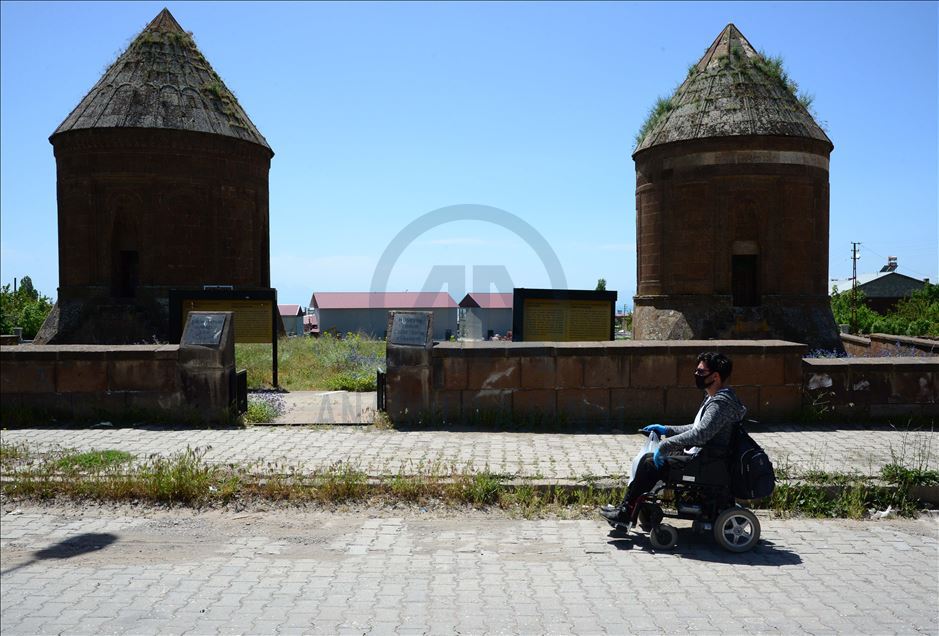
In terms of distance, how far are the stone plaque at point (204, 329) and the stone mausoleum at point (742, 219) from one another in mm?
14315

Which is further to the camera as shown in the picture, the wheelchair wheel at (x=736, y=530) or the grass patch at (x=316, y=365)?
the grass patch at (x=316, y=365)

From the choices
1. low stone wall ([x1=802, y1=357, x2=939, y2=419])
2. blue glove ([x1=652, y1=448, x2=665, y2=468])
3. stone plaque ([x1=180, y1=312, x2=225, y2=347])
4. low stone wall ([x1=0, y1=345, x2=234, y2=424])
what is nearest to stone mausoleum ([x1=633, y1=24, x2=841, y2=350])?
low stone wall ([x1=802, y1=357, x2=939, y2=419])

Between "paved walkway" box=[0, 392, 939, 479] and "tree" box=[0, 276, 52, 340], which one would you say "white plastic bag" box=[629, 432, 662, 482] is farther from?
"tree" box=[0, 276, 52, 340]

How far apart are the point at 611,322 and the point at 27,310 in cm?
3006

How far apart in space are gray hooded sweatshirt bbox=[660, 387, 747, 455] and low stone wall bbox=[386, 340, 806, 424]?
411 cm

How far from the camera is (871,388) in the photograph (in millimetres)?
10438

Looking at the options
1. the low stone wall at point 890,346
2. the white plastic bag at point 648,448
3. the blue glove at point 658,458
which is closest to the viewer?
the blue glove at point 658,458

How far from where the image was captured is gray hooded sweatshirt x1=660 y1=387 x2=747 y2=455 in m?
5.92

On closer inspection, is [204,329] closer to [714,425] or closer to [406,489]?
[406,489]

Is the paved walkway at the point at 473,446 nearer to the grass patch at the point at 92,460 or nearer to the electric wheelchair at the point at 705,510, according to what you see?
the grass patch at the point at 92,460

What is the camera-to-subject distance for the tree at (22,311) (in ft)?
102

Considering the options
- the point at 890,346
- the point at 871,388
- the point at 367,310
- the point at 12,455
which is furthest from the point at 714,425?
the point at 367,310

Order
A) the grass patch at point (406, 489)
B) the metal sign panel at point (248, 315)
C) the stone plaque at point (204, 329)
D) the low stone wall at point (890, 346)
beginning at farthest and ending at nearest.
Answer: the low stone wall at point (890, 346) < the metal sign panel at point (248, 315) < the stone plaque at point (204, 329) < the grass patch at point (406, 489)

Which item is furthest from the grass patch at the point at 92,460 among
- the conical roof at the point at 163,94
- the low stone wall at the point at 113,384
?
the conical roof at the point at 163,94
